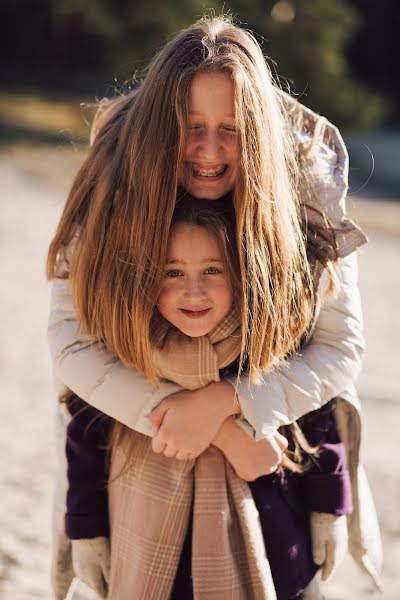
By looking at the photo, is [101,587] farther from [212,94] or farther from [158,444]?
[212,94]

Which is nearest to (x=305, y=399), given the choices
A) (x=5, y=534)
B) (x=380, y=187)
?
(x=5, y=534)

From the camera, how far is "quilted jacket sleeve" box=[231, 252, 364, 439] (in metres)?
2.04

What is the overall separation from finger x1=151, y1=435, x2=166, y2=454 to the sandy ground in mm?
971

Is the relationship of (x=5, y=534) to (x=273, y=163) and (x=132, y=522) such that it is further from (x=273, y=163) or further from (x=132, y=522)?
(x=273, y=163)

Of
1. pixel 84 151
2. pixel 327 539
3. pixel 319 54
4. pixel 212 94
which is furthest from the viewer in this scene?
pixel 319 54

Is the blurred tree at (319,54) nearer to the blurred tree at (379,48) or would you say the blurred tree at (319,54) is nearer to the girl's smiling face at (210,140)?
the blurred tree at (379,48)

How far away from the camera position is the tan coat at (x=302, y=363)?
2072 mm

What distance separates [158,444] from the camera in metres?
2.04

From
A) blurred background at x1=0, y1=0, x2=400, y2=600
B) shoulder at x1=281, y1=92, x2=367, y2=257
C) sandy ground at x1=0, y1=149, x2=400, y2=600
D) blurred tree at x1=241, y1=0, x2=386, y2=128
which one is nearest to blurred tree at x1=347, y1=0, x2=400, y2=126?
blurred background at x1=0, y1=0, x2=400, y2=600

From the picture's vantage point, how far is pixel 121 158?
207 centimetres

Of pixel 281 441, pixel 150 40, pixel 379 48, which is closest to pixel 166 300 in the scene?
pixel 281 441

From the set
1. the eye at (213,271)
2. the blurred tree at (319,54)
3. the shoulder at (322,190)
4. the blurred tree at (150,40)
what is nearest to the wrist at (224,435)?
the eye at (213,271)

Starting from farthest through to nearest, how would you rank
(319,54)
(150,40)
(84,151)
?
(150,40), (319,54), (84,151)

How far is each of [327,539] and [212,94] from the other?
1.07 meters
